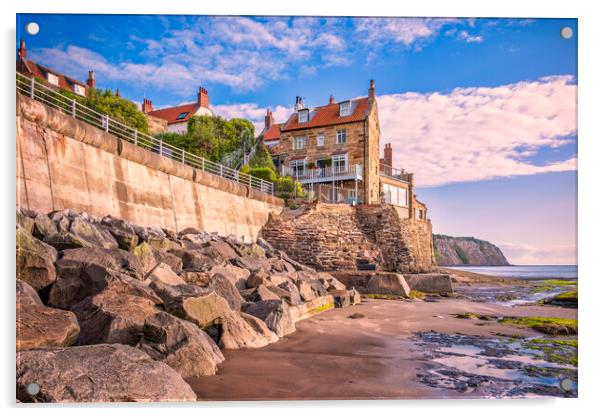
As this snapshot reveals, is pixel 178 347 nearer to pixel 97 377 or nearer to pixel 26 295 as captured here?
pixel 97 377

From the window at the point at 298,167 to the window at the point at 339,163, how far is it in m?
2.06

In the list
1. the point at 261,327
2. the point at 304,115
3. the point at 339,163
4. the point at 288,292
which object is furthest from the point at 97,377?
the point at 339,163

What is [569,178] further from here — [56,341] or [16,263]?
[16,263]

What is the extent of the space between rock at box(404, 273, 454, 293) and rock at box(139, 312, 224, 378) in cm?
1021

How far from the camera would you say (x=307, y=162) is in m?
25.9

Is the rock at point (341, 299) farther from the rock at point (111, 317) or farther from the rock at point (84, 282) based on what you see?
the rock at point (111, 317)

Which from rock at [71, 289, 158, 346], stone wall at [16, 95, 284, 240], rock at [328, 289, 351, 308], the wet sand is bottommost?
rock at [328, 289, 351, 308]

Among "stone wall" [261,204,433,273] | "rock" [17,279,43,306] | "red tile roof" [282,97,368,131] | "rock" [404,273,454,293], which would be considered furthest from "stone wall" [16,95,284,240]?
"red tile roof" [282,97,368,131]

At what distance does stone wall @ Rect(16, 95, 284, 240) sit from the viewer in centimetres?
654

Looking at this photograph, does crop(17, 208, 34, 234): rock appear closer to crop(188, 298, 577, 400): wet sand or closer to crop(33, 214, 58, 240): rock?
crop(33, 214, 58, 240): rock

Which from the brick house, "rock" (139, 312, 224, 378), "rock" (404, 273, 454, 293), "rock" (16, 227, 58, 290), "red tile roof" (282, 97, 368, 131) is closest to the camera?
"rock" (139, 312, 224, 378)

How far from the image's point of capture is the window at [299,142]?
25.8 metres

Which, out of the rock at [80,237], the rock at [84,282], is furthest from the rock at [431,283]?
the rock at [84,282]
